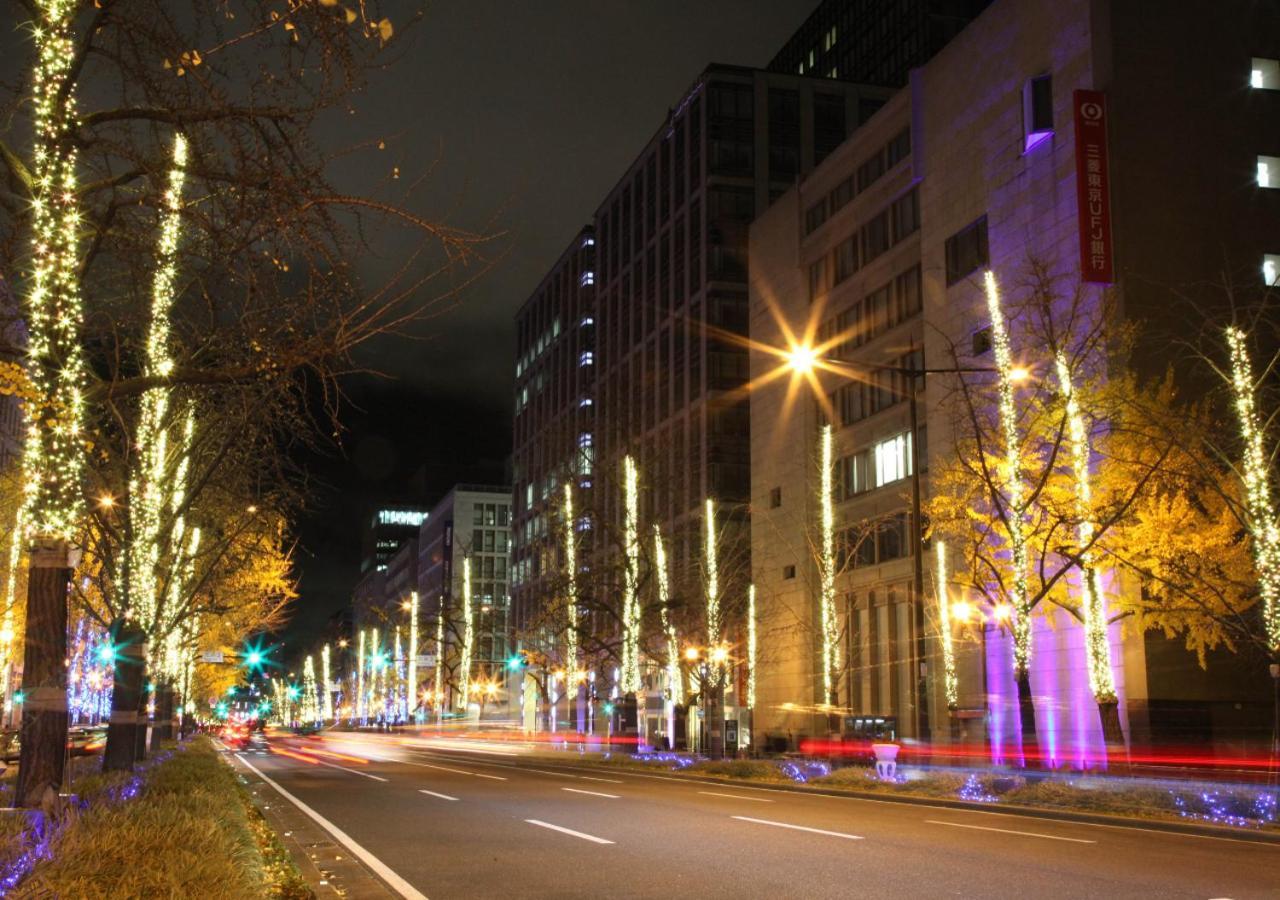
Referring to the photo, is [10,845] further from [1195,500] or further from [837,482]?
[837,482]

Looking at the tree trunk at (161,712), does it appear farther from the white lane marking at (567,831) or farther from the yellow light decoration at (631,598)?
the yellow light decoration at (631,598)

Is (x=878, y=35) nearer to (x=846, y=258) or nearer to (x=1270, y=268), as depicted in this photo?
(x=846, y=258)

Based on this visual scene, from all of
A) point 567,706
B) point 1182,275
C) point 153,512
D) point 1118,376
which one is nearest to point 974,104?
point 1182,275

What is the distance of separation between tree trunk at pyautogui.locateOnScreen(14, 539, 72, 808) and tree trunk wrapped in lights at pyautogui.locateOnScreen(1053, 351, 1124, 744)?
24.1 m

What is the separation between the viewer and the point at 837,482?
187 ft

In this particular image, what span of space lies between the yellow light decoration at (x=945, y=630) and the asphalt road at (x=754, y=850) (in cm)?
2045

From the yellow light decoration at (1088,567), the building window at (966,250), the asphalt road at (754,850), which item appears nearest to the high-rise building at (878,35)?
the building window at (966,250)

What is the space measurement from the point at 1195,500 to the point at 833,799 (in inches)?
690

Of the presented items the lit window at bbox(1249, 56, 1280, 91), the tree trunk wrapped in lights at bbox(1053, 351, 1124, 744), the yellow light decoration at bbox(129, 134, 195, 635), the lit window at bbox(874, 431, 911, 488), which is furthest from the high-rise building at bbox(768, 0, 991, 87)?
the yellow light decoration at bbox(129, 134, 195, 635)

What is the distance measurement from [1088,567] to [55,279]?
2735 centimetres

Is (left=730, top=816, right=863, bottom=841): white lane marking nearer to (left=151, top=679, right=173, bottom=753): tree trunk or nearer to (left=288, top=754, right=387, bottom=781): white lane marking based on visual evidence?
(left=288, top=754, right=387, bottom=781): white lane marking

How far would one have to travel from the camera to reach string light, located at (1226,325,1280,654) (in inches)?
1030

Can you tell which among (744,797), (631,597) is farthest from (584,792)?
(631,597)

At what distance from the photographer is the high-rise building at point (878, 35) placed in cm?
11794
